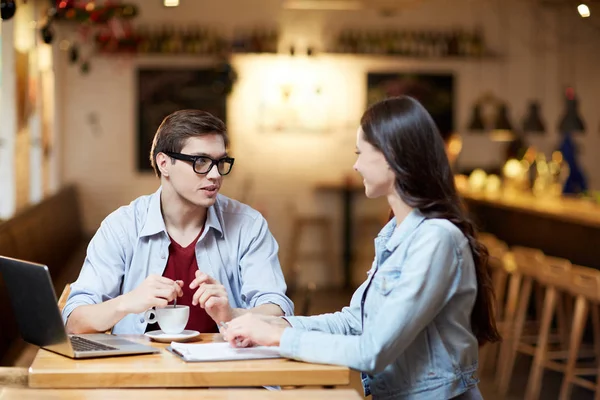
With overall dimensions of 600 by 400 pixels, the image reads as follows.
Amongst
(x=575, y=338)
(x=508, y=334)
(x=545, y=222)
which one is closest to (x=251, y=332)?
(x=575, y=338)

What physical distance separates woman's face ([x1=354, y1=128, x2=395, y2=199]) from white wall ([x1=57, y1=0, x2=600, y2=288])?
7706 millimetres

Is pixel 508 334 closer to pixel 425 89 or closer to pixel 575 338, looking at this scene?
Result: pixel 575 338

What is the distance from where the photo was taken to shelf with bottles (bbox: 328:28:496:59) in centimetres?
993

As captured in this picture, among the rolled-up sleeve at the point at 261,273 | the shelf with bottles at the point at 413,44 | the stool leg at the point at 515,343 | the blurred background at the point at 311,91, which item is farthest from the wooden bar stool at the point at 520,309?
the shelf with bottles at the point at 413,44

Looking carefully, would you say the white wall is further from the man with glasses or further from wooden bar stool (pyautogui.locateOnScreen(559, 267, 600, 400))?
the man with glasses

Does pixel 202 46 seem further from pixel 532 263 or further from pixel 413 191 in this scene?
pixel 413 191

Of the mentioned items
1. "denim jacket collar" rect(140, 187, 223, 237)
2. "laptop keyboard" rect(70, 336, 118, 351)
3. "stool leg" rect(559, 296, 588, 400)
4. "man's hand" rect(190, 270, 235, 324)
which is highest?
"denim jacket collar" rect(140, 187, 223, 237)

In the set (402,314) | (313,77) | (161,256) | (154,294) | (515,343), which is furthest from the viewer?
(313,77)

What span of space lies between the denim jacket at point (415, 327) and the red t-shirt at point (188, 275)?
2.25 ft

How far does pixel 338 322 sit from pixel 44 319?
31.7 inches

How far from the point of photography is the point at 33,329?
2.40 metres

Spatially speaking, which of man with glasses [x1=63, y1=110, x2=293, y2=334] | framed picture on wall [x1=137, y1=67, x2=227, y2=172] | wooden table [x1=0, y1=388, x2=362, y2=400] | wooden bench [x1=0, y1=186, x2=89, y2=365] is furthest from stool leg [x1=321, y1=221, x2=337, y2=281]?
wooden table [x1=0, y1=388, x2=362, y2=400]

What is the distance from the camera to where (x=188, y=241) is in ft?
9.78

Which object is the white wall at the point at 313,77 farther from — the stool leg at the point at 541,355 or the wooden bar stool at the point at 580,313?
the wooden bar stool at the point at 580,313
